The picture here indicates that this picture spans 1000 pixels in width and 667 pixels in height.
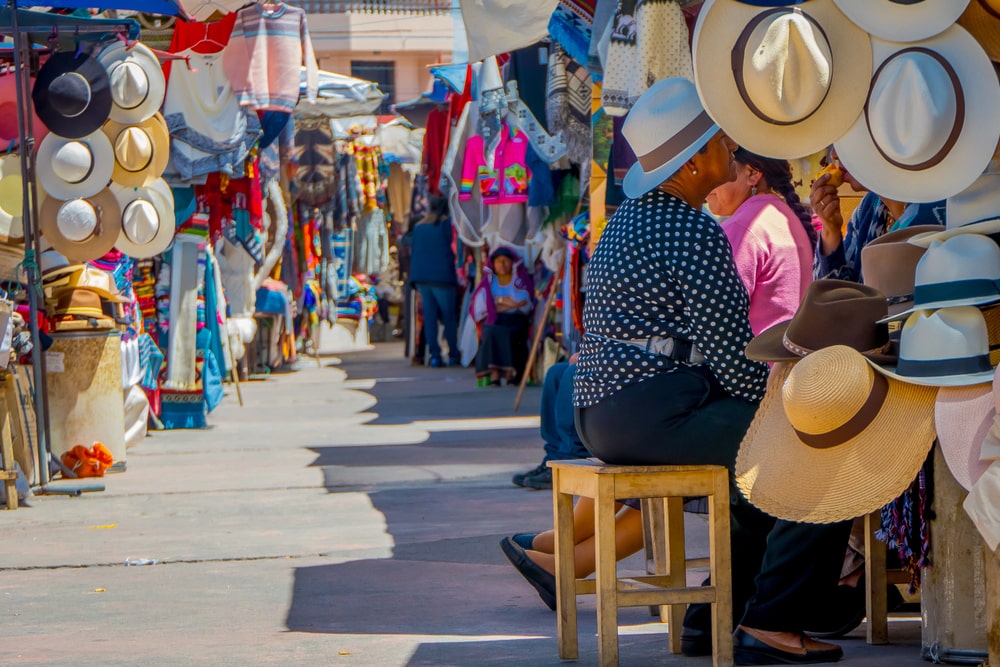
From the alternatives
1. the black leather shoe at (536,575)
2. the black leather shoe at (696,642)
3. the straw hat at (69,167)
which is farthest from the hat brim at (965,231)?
the straw hat at (69,167)

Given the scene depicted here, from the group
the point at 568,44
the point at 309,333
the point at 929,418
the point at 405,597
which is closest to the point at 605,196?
the point at 568,44

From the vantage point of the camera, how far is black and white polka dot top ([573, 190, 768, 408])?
4145 millimetres

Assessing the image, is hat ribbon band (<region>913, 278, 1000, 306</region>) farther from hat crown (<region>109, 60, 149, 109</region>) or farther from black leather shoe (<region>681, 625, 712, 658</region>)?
hat crown (<region>109, 60, 149, 109</region>)

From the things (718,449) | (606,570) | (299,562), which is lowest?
(299,562)

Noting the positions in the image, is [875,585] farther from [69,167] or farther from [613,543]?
[69,167]

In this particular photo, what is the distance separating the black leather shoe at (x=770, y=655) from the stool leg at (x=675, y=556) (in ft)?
0.78

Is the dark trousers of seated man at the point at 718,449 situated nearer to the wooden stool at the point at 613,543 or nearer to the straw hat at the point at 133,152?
the wooden stool at the point at 613,543

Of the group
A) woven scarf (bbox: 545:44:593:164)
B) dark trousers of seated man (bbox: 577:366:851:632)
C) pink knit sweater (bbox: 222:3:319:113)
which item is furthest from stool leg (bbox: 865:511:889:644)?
pink knit sweater (bbox: 222:3:319:113)

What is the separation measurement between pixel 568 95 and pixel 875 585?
15.7 feet

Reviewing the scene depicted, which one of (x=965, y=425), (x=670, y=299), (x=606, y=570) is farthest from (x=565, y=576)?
(x=965, y=425)

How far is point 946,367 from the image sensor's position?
3.37 metres

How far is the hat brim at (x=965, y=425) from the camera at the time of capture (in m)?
3.27

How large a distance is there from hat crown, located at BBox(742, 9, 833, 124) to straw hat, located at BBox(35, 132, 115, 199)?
5.44 metres

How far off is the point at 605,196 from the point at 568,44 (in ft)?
2.67
